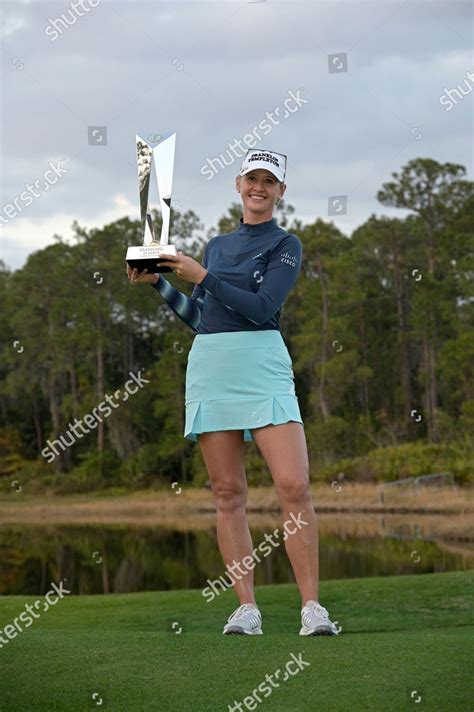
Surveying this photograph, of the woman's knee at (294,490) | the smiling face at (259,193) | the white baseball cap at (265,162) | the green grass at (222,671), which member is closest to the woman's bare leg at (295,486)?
the woman's knee at (294,490)

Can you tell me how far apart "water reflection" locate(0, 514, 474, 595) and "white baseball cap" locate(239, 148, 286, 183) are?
8894mm

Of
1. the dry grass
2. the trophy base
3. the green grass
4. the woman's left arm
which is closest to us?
the green grass

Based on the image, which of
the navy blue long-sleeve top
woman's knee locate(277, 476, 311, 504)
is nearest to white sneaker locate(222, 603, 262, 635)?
woman's knee locate(277, 476, 311, 504)

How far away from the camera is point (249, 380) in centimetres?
450

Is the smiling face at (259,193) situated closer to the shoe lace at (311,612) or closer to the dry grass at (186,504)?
the shoe lace at (311,612)

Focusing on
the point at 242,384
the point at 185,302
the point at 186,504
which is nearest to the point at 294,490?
the point at 242,384

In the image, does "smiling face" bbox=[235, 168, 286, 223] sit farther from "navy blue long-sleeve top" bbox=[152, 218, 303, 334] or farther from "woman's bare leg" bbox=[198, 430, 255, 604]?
"woman's bare leg" bbox=[198, 430, 255, 604]

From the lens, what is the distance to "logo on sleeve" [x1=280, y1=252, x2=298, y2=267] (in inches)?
177

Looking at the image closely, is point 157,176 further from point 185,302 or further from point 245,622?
point 245,622

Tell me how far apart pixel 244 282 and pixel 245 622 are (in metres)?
1.40

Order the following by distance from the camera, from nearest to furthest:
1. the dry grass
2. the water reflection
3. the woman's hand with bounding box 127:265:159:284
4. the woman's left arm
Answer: the woman's hand with bounding box 127:265:159:284
the woman's left arm
the water reflection
the dry grass

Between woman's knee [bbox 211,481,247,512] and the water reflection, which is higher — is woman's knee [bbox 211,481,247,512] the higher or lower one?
the higher one

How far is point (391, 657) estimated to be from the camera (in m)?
3.81

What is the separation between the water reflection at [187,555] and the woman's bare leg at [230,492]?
842 cm
